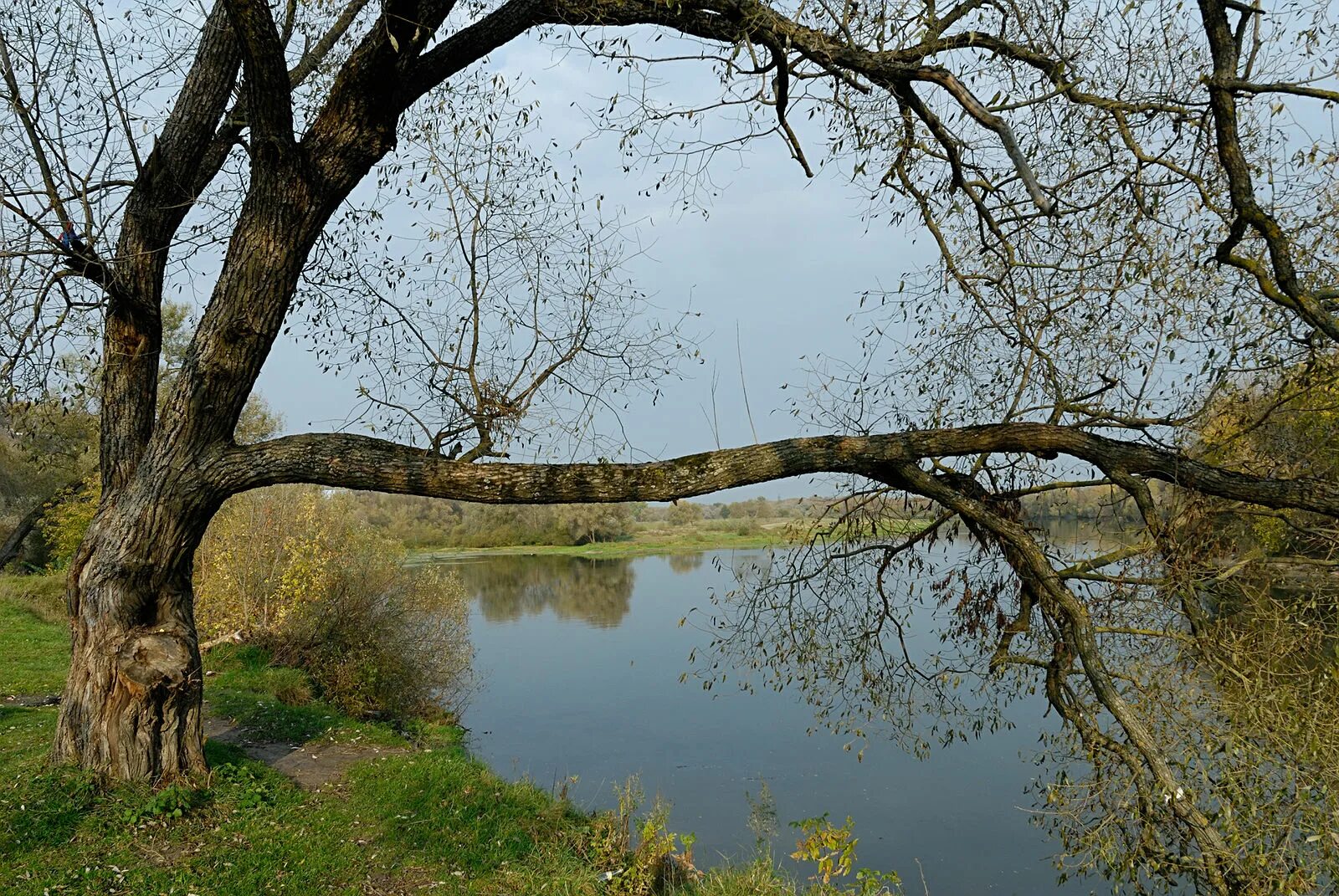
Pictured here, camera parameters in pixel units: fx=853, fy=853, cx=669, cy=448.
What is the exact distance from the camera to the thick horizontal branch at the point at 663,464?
5.22 m

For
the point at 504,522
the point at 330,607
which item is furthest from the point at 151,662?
the point at 504,522

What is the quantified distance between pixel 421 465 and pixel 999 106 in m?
4.07

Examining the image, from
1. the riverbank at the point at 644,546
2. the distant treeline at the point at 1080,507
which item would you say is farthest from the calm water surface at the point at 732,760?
the riverbank at the point at 644,546

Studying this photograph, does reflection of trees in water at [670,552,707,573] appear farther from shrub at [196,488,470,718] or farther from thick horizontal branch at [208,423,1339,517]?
thick horizontal branch at [208,423,1339,517]

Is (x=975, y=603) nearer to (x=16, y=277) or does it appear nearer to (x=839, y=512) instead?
(x=839, y=512)

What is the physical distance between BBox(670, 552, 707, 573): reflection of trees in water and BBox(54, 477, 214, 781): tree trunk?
3114cm

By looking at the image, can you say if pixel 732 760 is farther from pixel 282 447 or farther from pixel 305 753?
pixel 282 447

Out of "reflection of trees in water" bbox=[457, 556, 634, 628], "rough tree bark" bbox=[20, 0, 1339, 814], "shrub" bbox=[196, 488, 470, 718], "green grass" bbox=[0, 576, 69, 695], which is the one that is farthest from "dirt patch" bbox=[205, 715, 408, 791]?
"reflection of trees in water" bbox=[457, 556, 634, 628]

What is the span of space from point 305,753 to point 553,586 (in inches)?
1043

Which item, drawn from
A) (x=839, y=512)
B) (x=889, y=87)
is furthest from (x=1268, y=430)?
(x=889, y=87)

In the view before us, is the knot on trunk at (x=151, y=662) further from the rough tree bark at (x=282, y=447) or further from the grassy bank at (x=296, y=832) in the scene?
the grassy bank at (x=296, y=832)

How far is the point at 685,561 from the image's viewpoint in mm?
39219

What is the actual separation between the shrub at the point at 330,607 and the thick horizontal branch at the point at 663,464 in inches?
351

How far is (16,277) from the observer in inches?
194
